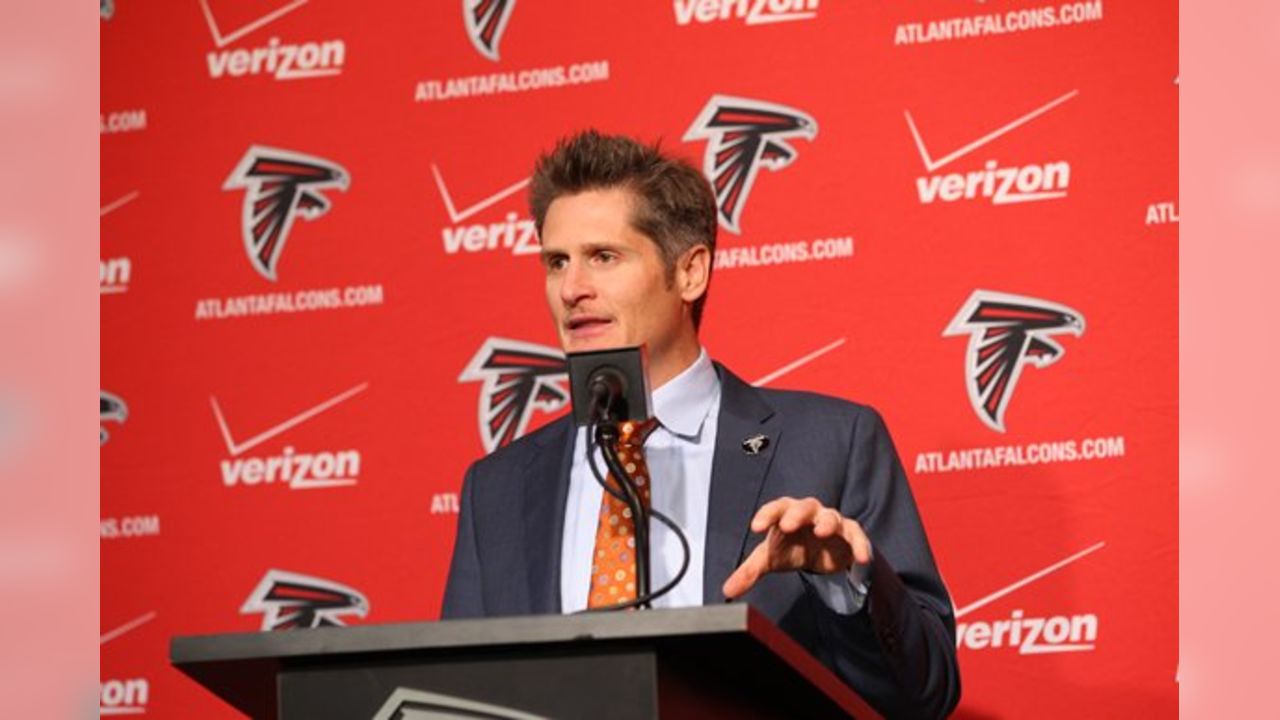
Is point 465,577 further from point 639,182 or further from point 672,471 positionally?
point 639,182

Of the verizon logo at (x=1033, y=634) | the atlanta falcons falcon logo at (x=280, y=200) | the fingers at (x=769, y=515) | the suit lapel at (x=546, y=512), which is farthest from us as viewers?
the atlanta falcons falcon logo at (x=280, y=200)

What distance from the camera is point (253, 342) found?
14.5 feet

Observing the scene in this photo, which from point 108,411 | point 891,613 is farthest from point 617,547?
point 108,411

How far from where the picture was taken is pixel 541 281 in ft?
14.0

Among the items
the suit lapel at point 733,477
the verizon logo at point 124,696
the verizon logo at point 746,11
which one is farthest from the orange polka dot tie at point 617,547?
the verizon logo at point 124,696

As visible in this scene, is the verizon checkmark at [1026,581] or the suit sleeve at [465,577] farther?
the verizon checkmark at [1026,581]

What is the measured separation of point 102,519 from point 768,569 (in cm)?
259

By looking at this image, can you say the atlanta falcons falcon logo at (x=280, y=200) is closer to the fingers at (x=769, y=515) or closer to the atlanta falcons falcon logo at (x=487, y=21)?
the atlanta falcons falcon logo at (x=487, y=21)

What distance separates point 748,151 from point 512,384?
751 mm

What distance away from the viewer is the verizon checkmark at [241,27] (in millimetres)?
4559

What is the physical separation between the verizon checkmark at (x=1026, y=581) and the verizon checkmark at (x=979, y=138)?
34.7 inches

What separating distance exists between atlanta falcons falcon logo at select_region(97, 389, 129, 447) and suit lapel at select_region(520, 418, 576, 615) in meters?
1.44
